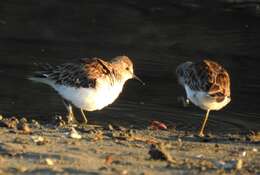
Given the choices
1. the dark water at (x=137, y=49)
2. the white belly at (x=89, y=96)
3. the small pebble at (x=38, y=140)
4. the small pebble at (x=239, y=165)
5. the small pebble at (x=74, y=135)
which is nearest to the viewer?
the small pebble at (x=239, y=165)

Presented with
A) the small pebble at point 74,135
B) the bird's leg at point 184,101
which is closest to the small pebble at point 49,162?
the small pebble at point 74,135

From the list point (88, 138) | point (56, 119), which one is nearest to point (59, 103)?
point (56, 119)

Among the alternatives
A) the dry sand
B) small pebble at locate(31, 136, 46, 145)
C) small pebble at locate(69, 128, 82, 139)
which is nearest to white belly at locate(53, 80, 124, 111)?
the dry sand

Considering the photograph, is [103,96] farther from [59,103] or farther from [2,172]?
[2,172]

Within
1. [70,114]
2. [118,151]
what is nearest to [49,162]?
[118,151]

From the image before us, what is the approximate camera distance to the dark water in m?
13.1

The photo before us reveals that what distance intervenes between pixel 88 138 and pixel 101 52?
6744 millimetres

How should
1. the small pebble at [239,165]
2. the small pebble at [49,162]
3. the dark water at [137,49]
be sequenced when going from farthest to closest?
1. the dark water at [137,49]
2. the small pebble at [239,165]
3. the small pebble at [49,162]

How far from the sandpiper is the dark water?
470mm

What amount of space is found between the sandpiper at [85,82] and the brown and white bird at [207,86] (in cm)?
112

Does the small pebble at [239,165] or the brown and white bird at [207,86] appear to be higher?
the brown and white bird at [207,86]

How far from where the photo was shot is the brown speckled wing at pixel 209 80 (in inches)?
453

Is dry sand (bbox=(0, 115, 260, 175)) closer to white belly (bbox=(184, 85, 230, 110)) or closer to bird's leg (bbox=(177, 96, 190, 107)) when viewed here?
white belly (bbox=(184, 85, 230, 110))

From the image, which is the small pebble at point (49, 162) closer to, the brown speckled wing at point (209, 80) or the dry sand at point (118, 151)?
the dry sand at point (118, 151)
